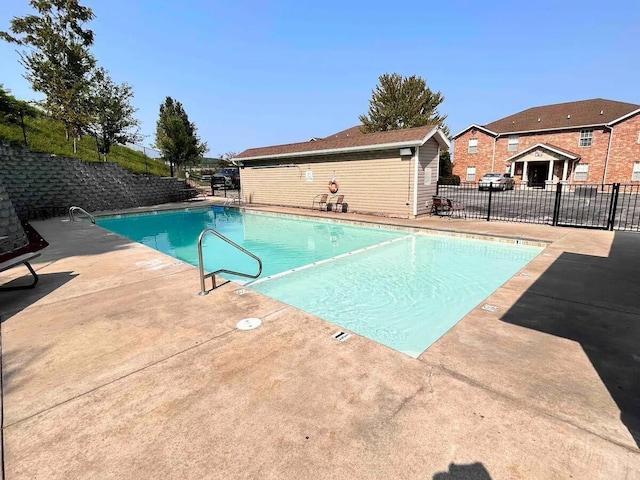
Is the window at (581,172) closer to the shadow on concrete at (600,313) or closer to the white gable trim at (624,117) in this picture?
the white gable trim at (624,117)

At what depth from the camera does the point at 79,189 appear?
1423cm

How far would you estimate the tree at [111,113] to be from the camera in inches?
698

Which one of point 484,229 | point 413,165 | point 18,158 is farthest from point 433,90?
point 18,158

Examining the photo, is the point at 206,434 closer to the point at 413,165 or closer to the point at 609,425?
the point at 609,425

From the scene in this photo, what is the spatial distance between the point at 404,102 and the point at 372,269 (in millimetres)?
27440

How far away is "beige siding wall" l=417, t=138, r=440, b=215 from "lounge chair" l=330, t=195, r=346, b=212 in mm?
3250

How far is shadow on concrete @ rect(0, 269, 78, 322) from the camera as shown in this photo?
4.09m

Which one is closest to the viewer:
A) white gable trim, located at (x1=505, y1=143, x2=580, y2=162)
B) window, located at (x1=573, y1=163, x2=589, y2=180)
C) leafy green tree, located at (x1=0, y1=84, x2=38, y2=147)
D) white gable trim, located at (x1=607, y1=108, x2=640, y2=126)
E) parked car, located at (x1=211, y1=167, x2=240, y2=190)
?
leafy green tree, located at (x1=0, y1=84, x2=38, y2=147)

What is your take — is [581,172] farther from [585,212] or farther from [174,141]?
[174,141]

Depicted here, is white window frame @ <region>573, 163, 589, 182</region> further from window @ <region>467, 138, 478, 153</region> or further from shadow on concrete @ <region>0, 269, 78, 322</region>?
shadow on concrete @ <region>0, 269, 78, 322</region>

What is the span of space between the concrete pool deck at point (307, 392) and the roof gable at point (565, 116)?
29.7 meters

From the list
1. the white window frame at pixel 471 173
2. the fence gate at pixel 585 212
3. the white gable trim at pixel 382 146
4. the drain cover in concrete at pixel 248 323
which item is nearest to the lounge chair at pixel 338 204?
the white gable trim at pixel 382 146

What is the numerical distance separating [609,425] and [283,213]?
41.6ft

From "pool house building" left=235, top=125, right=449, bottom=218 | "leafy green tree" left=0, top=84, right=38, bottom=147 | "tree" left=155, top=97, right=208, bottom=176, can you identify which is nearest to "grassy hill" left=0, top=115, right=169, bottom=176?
"leafy green tree" left=0, top=84, right=38, bottom=147
